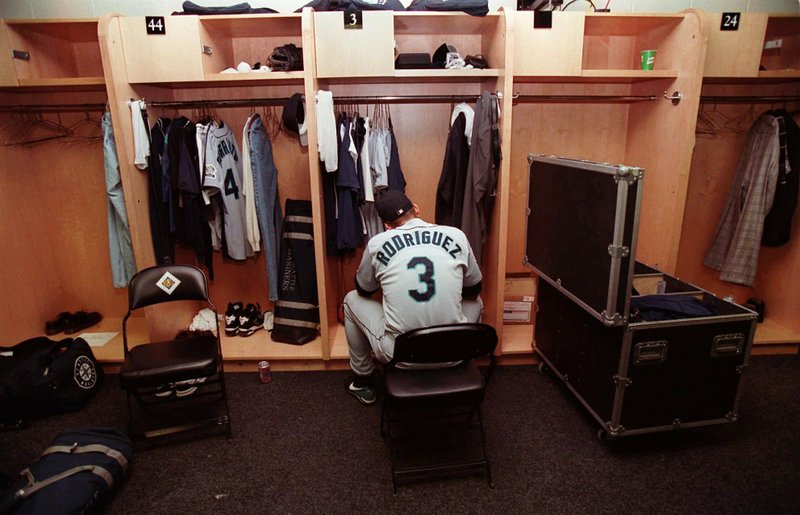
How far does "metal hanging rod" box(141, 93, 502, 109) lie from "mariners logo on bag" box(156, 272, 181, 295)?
1030 mm

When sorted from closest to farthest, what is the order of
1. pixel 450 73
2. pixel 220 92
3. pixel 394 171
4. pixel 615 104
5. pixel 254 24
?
1. pixel 450 73
2. pixel 254 24
3. pixel 394 171
4. pixel 220 92
5. pixel 615 104

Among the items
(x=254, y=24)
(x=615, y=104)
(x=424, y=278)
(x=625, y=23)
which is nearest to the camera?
(x=424, y=278)

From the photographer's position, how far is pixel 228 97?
3074 mm

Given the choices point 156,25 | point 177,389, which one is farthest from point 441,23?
point 177,389

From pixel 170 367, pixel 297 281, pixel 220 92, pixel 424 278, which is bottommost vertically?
pixel 170 367

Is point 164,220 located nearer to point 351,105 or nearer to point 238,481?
point 351,105

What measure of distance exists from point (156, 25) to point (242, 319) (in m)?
1.81

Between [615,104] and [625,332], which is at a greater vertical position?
[615,104]

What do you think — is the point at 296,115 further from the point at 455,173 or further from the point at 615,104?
the point at 615,104

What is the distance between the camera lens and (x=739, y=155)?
3.28 metres

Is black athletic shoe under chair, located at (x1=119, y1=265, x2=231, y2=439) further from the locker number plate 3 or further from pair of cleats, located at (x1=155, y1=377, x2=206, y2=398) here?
the locker number plate 3

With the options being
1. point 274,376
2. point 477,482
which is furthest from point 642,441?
point 274,376

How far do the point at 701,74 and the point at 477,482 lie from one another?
2414 mm

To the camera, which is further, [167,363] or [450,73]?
[450,73]
